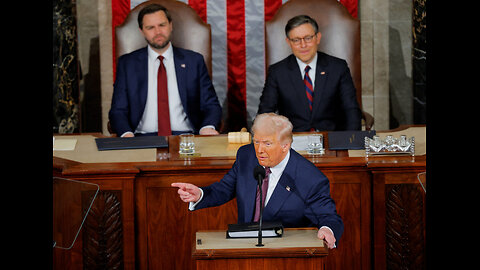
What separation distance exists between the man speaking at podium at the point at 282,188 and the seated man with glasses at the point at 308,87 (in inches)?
88.3

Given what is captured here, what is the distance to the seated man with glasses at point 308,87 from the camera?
513 centimetres

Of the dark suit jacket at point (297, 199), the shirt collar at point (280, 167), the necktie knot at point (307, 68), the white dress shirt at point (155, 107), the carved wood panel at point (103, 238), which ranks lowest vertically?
the carved wood panel at point (103, 238)

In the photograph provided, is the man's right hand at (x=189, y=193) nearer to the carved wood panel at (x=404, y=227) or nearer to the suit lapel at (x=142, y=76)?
the carved wood panel at (x=404, y=227)

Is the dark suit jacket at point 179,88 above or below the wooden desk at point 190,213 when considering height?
above

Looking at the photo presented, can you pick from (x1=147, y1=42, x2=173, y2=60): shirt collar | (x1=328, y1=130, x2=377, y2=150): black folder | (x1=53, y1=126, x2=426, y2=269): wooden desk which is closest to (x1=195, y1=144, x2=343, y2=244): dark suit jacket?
(x1=53, y1=126, x2=426, y2=269): wooden desk

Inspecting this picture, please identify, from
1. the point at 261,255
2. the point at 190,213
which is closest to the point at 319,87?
the point at 190,213

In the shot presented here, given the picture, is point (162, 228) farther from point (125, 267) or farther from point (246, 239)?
point (246, 239)

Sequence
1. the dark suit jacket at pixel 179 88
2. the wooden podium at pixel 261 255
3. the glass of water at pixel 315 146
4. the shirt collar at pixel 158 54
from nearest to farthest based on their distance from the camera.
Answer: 1. the wooden podium at pixel 261 255
2. the glass of water at pixel 315 146
3. the dark suit jacket at pixel 179 88
4. the shirt collar at pixel 158 54

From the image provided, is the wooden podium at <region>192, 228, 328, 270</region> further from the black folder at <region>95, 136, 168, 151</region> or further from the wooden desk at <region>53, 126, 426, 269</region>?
the black folder at <region>95, 136, 168, 151</region>

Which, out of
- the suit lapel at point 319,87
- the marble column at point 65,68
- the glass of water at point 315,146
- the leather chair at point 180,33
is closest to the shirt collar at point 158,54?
the leather chair at point 180,33

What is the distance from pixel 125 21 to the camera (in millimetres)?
5660

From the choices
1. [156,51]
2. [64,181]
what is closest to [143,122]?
[156,51]

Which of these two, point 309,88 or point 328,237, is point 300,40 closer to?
point 309,88

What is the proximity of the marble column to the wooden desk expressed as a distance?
2.54 m
